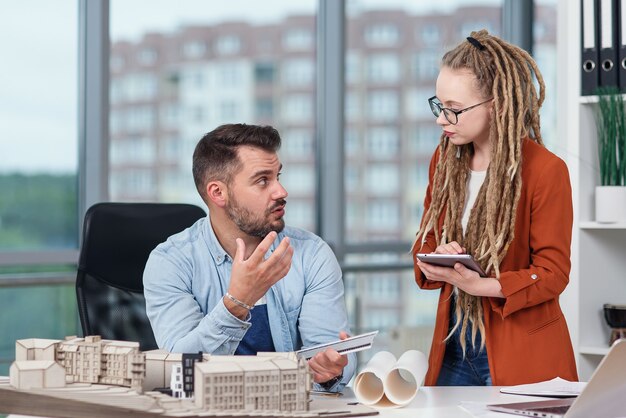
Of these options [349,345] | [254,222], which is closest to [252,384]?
[349,345]

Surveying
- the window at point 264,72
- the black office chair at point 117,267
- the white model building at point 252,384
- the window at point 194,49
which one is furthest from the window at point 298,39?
the white model building at point 252,384

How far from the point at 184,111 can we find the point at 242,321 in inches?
75.7

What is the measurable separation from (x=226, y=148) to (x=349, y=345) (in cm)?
67

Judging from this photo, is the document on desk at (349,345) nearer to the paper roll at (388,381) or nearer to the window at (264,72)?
the paper roll at (388,381)

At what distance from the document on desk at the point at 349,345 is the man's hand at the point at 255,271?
18cm

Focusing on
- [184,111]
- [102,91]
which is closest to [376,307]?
[184,111]

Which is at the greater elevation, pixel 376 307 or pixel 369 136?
pixel 369 136

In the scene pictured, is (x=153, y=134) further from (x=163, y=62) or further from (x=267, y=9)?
(x=267, y=9)

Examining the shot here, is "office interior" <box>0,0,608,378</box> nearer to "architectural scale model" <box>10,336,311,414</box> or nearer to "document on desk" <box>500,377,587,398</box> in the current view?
"document on desk" <box>500,377,587,398</box>

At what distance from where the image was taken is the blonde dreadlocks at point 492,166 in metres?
2.13

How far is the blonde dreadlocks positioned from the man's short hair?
1.54ft

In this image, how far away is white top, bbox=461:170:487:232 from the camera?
2.24 m

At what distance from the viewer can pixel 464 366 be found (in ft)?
7.06

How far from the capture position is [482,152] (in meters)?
2.26
